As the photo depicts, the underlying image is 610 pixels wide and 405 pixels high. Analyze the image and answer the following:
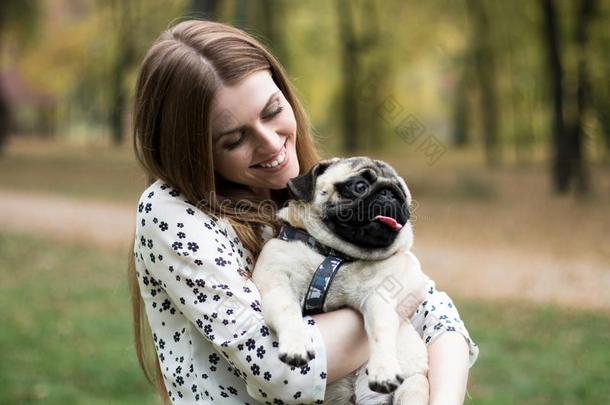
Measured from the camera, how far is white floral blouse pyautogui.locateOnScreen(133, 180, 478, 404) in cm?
242

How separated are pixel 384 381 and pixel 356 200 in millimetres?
722

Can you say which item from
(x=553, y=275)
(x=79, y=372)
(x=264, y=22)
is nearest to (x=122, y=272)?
(x=79, y=372)

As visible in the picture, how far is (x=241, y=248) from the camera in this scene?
2852mm

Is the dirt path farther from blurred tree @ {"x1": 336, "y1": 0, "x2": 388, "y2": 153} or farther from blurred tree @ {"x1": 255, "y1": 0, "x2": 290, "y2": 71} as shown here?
blurred tree @ {"x1": 336, "y1": 0, "x2": 388, "y2": 153}

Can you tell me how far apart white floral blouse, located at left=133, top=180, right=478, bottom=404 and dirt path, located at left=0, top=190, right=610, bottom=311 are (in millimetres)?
7341

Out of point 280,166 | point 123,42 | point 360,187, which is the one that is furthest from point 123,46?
point 360,187

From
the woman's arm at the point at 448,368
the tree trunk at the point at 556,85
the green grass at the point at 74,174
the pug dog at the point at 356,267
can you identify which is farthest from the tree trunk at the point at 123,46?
the woman's arm at the point at 448,368

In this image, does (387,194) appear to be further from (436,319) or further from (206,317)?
(206,317)

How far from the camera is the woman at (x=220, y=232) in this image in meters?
2.48

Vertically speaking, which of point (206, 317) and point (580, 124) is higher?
point (206, 317)

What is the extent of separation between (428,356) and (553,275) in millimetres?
8697

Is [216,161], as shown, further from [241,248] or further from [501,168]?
[501,168]

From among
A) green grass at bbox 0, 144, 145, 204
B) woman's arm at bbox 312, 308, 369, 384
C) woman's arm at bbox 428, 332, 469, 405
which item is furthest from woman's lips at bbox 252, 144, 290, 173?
green grass at bbox 0, 144, 145, 204

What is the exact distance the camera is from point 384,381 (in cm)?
250
